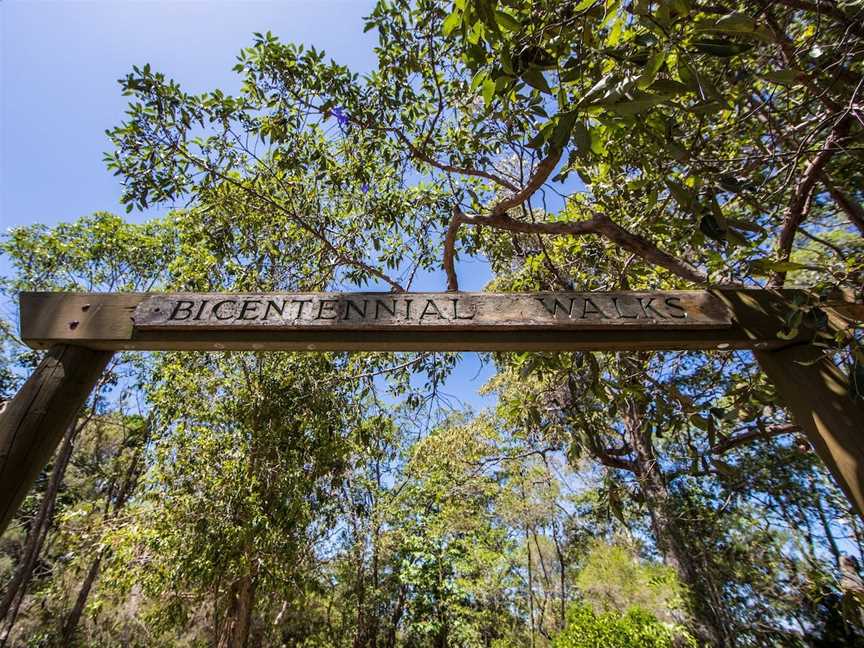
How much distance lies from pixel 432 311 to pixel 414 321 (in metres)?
0.07

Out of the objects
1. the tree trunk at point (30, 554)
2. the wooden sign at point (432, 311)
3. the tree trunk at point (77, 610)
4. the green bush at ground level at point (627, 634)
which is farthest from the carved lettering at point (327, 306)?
the tree trunk at point (77, 610)

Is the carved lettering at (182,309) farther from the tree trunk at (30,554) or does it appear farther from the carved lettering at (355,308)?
the tree trunk at (30,554)

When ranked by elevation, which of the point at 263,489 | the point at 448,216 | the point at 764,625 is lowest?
the point at 764,625

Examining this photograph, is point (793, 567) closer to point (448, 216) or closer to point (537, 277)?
point (537, 277)

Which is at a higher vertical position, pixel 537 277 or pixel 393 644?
pixel 537 277

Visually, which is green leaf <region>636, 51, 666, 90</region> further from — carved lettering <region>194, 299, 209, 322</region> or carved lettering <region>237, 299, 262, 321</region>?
carved lettering <region>194, 299, 209, 322</region>

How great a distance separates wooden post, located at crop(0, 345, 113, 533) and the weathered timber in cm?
9

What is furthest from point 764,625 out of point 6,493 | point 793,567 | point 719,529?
point 6,493

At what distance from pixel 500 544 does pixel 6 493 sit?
11.1 meters

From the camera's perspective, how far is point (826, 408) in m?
1.26

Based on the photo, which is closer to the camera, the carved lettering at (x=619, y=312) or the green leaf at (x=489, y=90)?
the green leaf at (x=489, y=90)

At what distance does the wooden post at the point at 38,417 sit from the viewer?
1258 millimetres

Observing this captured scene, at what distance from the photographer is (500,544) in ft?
34.7

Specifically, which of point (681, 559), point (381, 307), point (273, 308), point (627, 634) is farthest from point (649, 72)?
point (681, 559)
